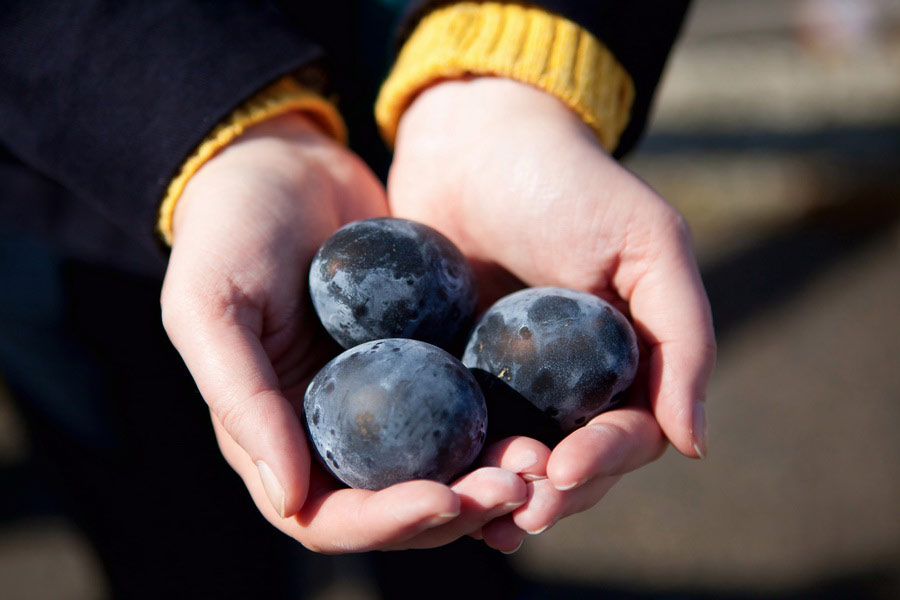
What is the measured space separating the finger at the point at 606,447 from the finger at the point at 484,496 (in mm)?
50

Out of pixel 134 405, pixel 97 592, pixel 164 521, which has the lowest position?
pixel 97 592

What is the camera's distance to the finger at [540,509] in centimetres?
83

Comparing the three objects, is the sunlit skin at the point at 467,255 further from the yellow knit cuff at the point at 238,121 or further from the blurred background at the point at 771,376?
the blurred background at the point at 771,376

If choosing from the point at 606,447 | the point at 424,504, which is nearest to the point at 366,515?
the point at 424,504

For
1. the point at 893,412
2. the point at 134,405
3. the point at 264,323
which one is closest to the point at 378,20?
the point at 264,323

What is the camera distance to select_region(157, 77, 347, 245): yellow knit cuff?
1125 mm

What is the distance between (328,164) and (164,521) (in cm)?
71

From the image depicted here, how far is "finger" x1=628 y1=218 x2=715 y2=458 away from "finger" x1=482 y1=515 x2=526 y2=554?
Answer: 0.26 meters

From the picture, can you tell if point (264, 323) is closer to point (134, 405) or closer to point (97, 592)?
point (134, 405)

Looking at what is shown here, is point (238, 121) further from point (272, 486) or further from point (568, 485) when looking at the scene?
point (568, 485)

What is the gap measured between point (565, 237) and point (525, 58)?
0.32 meters

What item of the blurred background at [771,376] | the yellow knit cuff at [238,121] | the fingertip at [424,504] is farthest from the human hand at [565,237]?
the blurred background at [771,376]

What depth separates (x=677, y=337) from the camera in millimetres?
1018

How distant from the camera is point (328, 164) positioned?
4.15 ft
